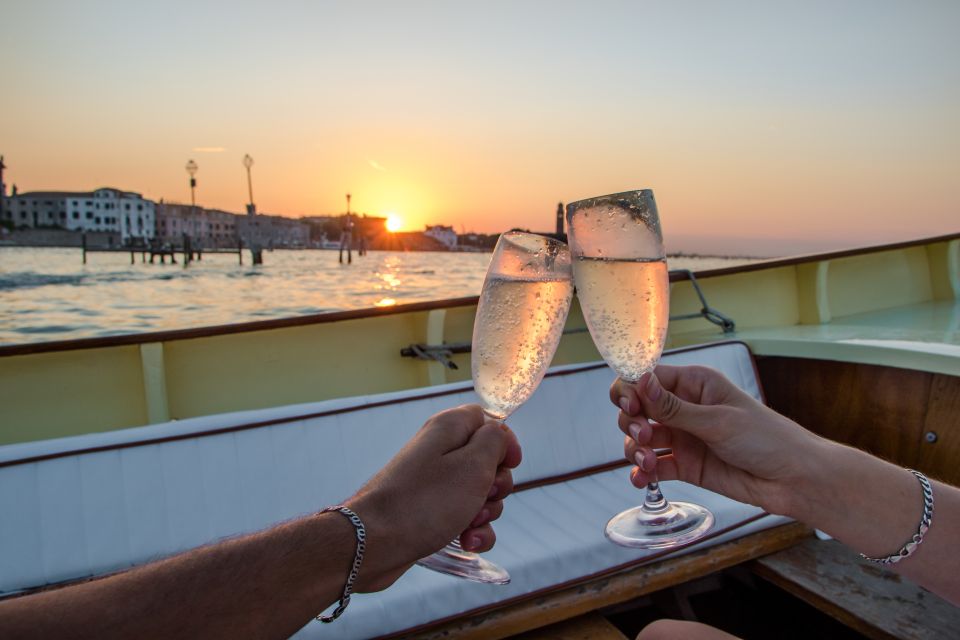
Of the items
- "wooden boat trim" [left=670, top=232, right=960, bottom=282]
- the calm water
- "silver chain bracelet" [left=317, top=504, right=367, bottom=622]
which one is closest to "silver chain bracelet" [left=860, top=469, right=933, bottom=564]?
"silver chain bracelet" [left=317, top=504, right=367, bottom=622]

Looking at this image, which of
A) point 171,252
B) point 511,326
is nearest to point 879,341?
point 511,326

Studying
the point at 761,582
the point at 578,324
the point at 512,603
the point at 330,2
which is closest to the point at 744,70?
the point at 330,2

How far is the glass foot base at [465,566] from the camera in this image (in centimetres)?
95

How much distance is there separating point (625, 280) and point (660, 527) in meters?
0.47

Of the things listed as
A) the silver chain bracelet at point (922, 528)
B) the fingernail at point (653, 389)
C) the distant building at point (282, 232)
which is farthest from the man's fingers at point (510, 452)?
the distant building at point (282, 232)

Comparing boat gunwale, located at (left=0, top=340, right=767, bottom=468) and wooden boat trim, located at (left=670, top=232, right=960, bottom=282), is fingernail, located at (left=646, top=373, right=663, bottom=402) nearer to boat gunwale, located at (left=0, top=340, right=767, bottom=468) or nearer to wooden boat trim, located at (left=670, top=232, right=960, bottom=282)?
boat gunwale, located at (left=0, top=340, right=767, bottom=468)

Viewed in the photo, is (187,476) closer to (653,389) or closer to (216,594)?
(216,594)

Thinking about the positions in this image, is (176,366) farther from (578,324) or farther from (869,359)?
(869,359)

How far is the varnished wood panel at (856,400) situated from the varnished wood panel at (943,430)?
0.10ft

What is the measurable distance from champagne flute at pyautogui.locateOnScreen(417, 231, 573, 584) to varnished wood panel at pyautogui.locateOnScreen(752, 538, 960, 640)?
1.22 meters

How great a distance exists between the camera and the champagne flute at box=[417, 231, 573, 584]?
Result: 3.28 ft

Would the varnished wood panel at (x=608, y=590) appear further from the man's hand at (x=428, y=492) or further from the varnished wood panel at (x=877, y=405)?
the man's hand at (x=428, y=492)

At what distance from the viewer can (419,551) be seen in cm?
79

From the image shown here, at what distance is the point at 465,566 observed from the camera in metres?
0.99
